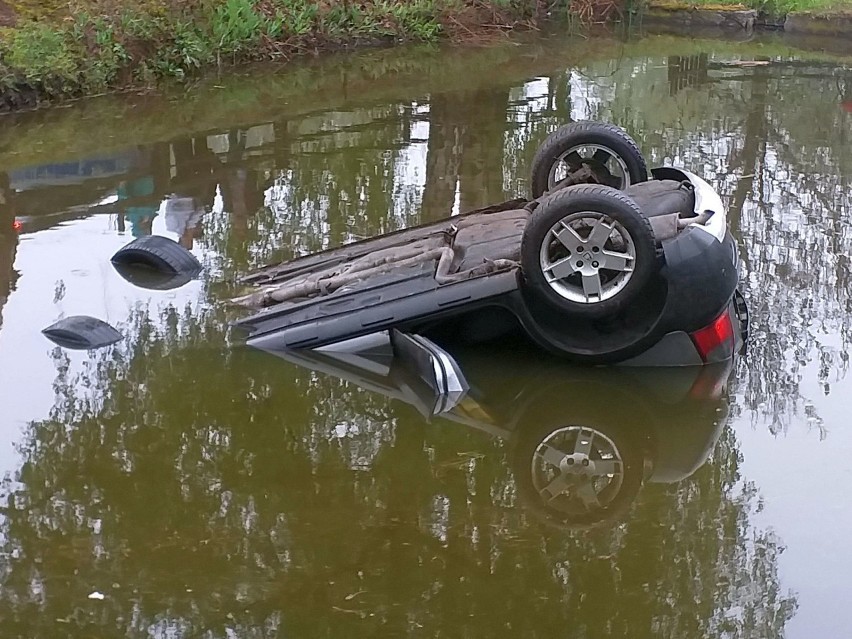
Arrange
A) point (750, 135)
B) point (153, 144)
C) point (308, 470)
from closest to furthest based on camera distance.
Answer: point (308, 470) < point (153, 144) < point (750, 135)

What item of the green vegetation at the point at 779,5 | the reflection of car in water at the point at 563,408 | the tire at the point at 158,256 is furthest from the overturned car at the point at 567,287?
the green vegetation at the point at 779,5

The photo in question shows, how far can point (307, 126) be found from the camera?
14719mm

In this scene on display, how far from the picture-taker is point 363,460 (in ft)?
19.6

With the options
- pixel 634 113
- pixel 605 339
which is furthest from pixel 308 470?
pixel 634 113

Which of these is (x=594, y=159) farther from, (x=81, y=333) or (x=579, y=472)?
(x=81, y=333)

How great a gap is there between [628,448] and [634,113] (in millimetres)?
10867

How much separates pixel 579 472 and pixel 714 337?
1609mm

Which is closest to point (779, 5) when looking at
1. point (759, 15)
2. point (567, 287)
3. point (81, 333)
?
point (759, 15)

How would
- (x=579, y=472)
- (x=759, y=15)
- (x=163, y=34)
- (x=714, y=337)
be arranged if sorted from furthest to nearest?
(x=759, y=15) → (x=163, y=34) → (x=714, y=337) → (x=579, y=472)

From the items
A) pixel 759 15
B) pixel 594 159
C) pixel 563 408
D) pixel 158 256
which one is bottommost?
pixel 563 408

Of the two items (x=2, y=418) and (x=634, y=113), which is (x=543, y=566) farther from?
(x=634, y=113)

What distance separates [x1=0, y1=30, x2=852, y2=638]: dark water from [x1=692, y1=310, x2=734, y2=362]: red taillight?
186 mm

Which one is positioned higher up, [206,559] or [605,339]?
[605,339]

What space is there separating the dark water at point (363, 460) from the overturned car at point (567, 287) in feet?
0.79
